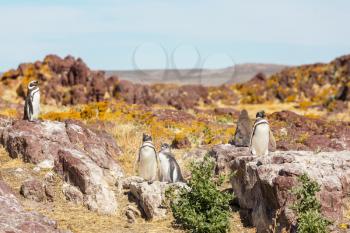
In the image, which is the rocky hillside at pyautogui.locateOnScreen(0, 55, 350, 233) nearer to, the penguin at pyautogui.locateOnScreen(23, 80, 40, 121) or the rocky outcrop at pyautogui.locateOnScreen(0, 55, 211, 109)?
the penguin at pyautogui.locateOnScreen(23, 80, 40, 121)

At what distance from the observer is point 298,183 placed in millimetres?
10273

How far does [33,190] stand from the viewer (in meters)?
12.4

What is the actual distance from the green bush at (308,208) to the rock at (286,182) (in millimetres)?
292

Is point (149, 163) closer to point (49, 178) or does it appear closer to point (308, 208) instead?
point (49, 178)

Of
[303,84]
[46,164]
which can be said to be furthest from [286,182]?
[303,84]

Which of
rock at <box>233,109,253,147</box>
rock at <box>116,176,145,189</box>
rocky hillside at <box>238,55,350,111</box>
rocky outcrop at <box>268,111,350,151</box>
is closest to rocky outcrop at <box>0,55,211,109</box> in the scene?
rocky outcrop at <box>268,111,350,151</box>

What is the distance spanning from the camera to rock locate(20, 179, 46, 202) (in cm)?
1236

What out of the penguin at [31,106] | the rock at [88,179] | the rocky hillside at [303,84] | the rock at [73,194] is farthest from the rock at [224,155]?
the rocky hillside at [303,84]

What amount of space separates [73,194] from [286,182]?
4.95 m

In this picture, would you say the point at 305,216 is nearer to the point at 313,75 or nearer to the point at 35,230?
the point at 35,230

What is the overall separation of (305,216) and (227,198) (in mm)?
2385

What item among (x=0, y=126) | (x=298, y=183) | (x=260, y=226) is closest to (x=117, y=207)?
(x=260, y=226)

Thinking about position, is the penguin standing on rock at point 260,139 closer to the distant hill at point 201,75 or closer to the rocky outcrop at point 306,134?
the rocky outcrop at point 306,134

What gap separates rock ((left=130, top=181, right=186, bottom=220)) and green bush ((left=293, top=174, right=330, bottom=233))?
3209mm
